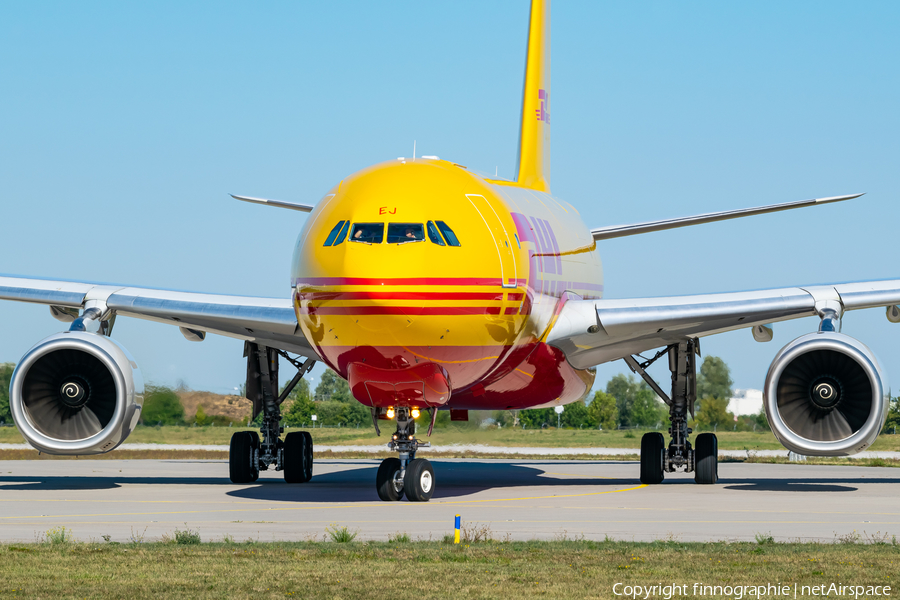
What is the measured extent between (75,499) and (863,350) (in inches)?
413

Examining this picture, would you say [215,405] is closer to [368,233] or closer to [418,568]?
[368,233]

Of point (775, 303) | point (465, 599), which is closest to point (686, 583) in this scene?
point (465, 599)

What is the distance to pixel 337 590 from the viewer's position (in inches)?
315

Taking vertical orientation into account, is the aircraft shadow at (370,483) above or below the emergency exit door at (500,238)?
below

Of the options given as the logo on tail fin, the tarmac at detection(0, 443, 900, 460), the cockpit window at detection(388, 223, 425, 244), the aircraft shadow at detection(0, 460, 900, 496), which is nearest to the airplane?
the cockpit window at detection(388, 223, 425, 244)

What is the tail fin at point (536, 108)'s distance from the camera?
2139cm

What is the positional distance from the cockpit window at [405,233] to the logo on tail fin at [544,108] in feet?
32.3

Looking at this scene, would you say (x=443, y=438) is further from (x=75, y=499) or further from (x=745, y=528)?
(x=745, y=528)

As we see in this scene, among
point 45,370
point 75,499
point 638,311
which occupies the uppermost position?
point 638,311

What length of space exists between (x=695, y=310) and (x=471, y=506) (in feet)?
14.9

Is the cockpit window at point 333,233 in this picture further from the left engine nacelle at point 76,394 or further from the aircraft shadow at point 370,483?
the left engine nacelle at point 76,394

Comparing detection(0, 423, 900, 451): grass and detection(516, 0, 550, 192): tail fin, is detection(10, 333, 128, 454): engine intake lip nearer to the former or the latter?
detection(516, 0, 550, 192): tail fin

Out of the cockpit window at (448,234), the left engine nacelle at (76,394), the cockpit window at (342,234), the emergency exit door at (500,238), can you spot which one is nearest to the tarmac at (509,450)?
the left engine nacelle at (76,394)

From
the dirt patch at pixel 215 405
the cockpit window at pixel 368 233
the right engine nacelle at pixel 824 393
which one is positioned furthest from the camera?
the dirt patch at pixel 215 405
